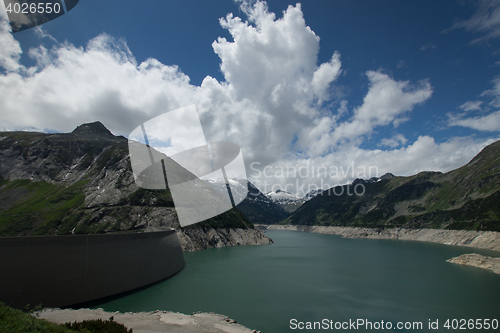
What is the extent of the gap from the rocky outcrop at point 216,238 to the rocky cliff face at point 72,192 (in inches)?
63.1

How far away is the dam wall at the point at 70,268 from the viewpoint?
23.3 meters

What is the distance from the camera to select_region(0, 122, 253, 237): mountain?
82.3 m

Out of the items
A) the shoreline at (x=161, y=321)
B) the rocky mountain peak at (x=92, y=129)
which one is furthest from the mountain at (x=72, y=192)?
the shoreline at (x=161, y=321)

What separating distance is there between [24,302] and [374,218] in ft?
638

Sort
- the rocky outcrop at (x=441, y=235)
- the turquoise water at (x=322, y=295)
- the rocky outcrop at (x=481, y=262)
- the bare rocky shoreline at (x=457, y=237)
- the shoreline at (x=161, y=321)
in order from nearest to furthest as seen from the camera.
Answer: the shoreline at (x=161, y=321) → the turquoise water at (x=322, y=295) → the rocky outcrop at (x=481, y=262) → the bare rocky shoreline at (x=457, y=237) → the rocky outcrop at (x=441, y=235)

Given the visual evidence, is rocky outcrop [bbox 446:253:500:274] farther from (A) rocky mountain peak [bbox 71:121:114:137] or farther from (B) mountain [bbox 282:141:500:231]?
(A) rocky mountain peak [bbox 71:121:114:137]

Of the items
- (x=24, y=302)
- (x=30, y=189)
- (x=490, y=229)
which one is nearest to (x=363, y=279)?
(x=24, y=302)

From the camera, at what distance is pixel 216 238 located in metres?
92.8

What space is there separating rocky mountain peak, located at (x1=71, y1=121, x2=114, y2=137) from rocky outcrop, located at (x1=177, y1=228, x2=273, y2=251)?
145295 mm

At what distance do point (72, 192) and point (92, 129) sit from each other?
330 ft

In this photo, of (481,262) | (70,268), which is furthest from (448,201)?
(70,268)

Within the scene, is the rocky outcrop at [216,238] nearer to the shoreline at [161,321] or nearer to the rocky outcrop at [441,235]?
the shoreline at [161,321]

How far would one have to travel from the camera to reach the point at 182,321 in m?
21.5

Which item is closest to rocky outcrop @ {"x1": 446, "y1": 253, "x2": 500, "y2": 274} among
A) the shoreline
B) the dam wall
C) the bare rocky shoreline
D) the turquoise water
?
the bare rocky shoreline
